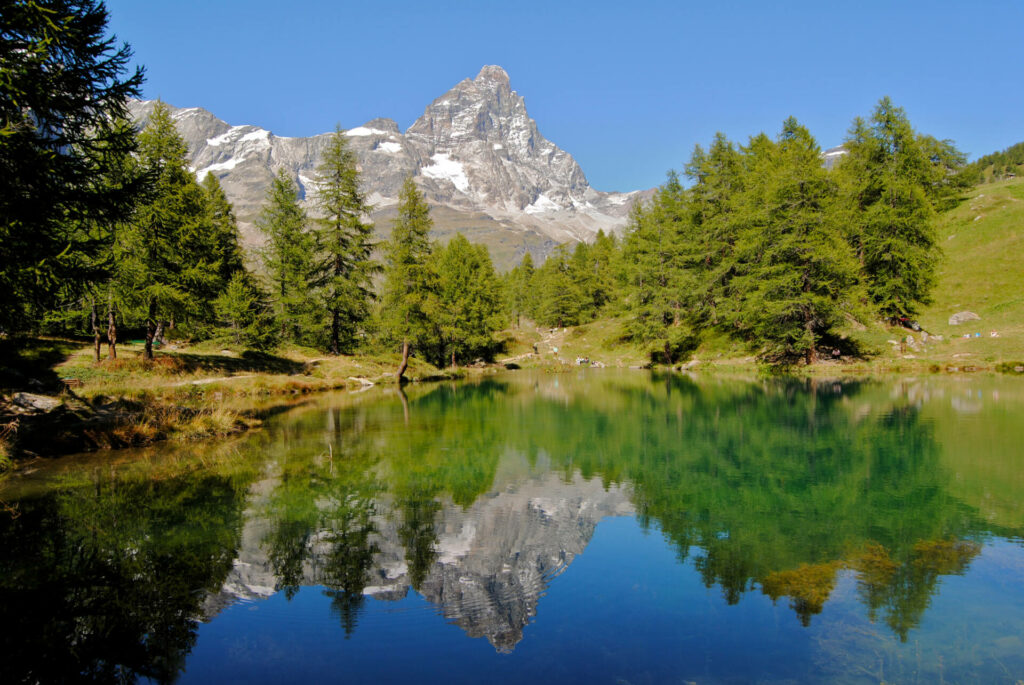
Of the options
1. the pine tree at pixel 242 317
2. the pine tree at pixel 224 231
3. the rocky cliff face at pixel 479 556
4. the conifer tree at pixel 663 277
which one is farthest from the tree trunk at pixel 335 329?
the rocky cliff face at pixel 479 556

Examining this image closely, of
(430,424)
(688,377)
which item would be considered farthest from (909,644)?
(688,377)

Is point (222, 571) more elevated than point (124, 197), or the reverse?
point (124, 197)

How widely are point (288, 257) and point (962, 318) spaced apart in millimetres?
58017

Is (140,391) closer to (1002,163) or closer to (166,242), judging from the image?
(166,242)

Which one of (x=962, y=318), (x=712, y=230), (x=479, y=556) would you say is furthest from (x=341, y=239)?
(x=962, y=318)

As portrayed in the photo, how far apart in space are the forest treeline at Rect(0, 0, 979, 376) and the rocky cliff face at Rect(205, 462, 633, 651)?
10907 mm

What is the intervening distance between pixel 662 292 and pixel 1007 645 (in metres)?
50.1

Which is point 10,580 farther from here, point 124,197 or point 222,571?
point 124,197

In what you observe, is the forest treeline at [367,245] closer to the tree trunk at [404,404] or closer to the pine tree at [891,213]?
the pine tree at [891,213]

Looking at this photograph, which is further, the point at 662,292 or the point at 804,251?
the point at 662,292

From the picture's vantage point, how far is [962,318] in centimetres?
4644

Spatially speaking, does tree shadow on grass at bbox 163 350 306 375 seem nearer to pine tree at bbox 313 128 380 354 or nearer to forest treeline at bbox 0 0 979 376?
forest treeline at bbox 0 0 979 376

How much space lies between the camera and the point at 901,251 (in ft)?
149

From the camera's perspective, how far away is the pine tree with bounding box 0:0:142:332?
44.4ft
